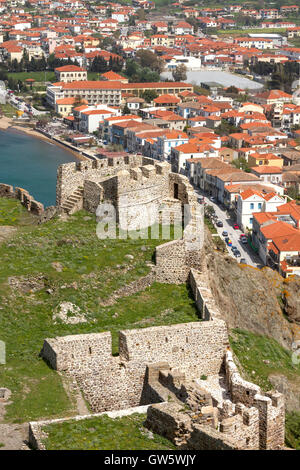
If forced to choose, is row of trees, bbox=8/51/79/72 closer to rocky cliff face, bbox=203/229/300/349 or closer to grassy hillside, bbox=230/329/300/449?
rocky cliff face, bbox=203/229/300/349

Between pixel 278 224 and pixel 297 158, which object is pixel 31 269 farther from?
pixel 297 158

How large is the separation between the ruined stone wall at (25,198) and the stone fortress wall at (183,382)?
4.78 meters

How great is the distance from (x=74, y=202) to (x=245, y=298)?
421cm

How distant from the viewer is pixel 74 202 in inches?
675

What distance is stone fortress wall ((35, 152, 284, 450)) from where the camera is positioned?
9.73 m

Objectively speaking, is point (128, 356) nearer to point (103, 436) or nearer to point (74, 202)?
point (103, 436)

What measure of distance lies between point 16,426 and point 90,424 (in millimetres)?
879

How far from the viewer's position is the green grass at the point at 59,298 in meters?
11.0

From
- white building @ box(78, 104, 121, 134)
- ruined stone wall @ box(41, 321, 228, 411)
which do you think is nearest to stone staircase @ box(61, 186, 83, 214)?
ruined stone wall @ box(41, 321, 228, 411)

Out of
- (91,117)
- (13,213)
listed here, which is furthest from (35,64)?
(13,213)

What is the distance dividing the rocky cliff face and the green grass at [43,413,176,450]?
5.92 meters
